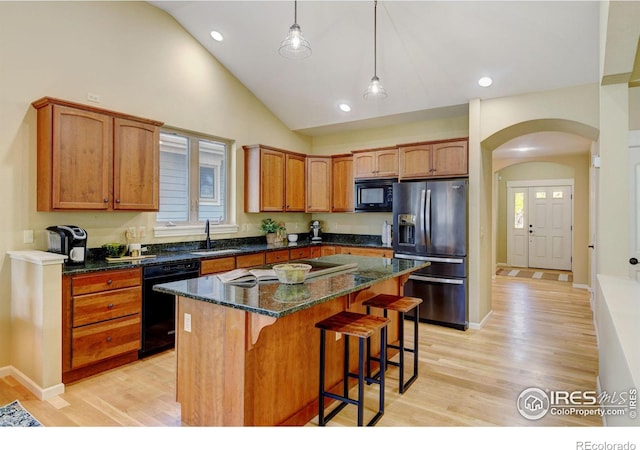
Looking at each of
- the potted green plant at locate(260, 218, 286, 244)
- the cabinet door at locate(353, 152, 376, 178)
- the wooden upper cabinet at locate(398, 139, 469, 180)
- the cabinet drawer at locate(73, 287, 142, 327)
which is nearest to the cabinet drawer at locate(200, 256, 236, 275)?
the cabinet drawer at locate(73, 287, 142, 327)

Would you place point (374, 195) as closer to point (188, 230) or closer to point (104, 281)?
point (188, 230)

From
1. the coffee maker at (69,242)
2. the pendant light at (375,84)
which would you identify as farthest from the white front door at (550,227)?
the coffee maker at (69,242)

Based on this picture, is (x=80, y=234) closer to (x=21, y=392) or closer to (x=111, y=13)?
(x=21, y=392)

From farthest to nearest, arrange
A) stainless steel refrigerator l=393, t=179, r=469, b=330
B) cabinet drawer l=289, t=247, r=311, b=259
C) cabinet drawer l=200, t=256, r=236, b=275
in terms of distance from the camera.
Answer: cabinet drawer l=289, t=247, r=311, b=259
stainless steel refrigerator l=393, t=179, r=469, b=330
cabinet drawer l=200, t=256, r=236, b=275

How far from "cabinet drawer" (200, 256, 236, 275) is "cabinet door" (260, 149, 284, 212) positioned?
1.13 metres

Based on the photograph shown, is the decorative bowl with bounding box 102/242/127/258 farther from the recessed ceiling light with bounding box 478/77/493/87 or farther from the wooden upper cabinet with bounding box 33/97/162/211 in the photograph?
the recessed ceiling light with bounding box 478/77/493/87

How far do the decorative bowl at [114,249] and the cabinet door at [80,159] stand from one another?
455 millimetres

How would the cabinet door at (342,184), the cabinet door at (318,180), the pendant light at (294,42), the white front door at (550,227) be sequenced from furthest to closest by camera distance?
the white front door at (550,227)
the cabinet door at (318,180)
the cabinet door at (342,184)
the pendant light at (294,42)

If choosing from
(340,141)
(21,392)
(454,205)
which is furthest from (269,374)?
(340,141)

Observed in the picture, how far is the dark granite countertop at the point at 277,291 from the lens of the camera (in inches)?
Answer: 74.4

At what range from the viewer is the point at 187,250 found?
4562 millimetres

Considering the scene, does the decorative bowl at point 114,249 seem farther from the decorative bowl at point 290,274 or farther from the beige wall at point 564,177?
the beige wall at point 564,177

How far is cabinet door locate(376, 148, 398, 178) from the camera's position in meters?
5.18

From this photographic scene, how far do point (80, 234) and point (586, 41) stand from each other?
4901 mm
